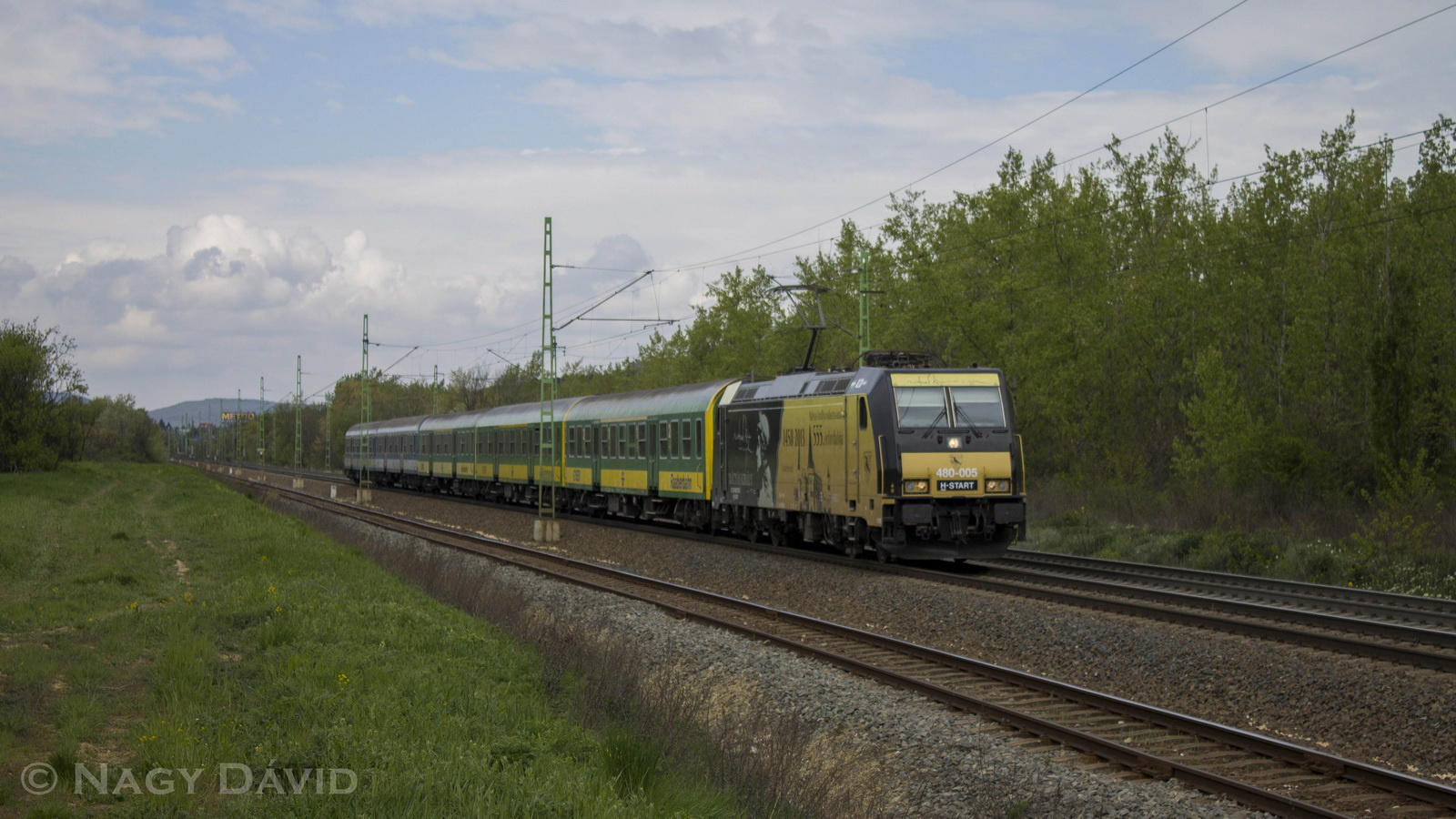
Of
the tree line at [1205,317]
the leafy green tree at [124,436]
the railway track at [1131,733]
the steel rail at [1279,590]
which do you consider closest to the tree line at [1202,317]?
the tree line at [1205,317]

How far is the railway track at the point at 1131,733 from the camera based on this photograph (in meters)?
7.34

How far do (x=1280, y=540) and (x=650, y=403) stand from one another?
52.4 ft

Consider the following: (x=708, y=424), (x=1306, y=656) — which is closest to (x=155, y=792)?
(x=1306, y=656)

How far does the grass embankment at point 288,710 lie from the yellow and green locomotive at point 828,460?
753cm

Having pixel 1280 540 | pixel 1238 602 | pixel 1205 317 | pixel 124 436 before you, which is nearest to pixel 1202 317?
pixel 1205 317

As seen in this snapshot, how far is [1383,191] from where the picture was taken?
104ft

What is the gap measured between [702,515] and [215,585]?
1238cm

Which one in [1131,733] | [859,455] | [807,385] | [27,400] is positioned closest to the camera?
[1131,733]

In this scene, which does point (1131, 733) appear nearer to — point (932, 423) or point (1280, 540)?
point (932, 423)

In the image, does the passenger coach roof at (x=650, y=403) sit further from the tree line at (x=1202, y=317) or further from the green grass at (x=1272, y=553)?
the green grass at (x=1272, y=553)

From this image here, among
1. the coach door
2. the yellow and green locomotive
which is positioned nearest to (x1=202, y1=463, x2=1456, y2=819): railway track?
the coach door

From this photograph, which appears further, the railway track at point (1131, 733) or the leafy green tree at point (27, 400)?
the leafy green tree at point (27, 400)

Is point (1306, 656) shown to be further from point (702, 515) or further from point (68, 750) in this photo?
point (702, 515)

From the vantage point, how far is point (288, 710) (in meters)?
8.57
